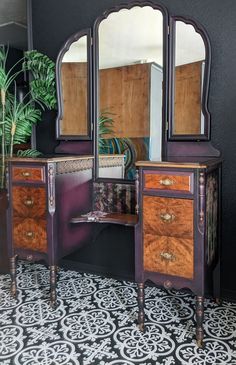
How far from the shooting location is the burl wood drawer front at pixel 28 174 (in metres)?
2.31

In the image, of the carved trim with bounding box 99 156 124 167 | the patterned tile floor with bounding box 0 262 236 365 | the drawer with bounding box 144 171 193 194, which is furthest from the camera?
the carved trim with bounding box 99 156 124 167

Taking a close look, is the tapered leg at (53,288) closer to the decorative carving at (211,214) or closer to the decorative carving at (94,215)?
the decorative carving at (94,215)

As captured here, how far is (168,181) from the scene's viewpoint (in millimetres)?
1962

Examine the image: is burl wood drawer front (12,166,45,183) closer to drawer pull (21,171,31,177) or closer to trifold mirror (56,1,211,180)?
drawer pull (21,171,31,177)

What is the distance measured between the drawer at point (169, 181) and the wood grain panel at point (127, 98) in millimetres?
610

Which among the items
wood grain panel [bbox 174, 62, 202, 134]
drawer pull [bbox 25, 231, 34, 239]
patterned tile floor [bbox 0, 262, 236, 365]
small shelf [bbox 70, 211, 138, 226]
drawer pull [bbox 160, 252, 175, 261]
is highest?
wood grain panel [bbox 174, 62, 202, 134]

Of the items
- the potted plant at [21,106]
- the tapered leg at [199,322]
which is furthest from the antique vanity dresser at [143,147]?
the potted plant at [21,106]

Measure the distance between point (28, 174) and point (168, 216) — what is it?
101 cm

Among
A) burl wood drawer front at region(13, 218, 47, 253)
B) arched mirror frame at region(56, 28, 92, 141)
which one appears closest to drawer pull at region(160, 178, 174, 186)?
burl wood drawer front at region(13, 218, 47, 253)

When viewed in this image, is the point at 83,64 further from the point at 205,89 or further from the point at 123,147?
the point at 205,89

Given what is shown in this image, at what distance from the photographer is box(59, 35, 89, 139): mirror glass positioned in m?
2.77

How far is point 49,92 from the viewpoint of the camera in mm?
2863

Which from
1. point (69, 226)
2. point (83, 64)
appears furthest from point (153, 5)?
point (69, 226)

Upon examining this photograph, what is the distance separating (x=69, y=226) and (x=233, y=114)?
139 cm
